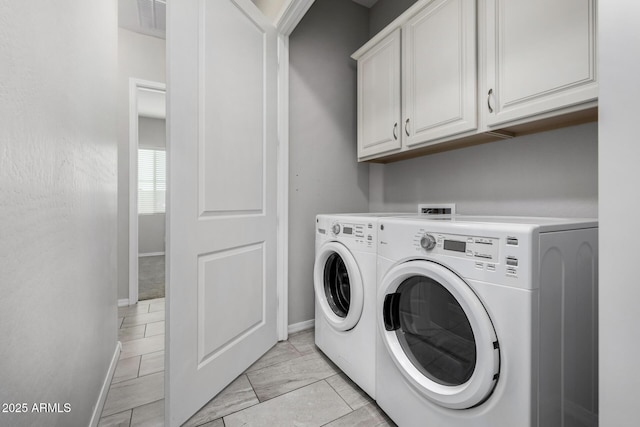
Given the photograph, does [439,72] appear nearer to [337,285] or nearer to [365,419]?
[337,285]

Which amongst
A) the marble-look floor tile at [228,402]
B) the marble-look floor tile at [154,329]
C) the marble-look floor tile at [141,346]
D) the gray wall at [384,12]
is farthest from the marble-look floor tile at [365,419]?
the gray wall at [384,12]

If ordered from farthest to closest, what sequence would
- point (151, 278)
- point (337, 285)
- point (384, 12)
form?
point (151, 278) → point (384, 12) → point (337, 285)

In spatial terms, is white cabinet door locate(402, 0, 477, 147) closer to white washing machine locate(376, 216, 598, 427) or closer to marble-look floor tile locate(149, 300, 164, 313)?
white washing machine locate(376, 216, 598, 427)

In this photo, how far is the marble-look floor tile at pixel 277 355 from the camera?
1731mm

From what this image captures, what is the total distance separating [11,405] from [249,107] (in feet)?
4.97

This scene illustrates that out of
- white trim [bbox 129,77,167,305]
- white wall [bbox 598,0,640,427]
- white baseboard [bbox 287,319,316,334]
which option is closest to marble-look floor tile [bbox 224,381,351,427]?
white baseboard [bbox 287,319,316,334]

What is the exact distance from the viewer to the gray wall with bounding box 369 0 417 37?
2.15m

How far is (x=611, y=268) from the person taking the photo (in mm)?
611

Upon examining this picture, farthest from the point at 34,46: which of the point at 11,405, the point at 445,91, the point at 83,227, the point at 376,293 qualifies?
the point at 445,91

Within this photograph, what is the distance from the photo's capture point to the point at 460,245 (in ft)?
3.08

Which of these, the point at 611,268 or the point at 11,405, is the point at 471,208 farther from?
the point at 11,405

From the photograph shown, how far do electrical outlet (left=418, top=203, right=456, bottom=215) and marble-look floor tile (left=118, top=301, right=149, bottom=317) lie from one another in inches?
103

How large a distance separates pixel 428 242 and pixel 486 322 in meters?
0.31

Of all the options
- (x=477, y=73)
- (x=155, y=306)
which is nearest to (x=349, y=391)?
(x=477, y=73)
